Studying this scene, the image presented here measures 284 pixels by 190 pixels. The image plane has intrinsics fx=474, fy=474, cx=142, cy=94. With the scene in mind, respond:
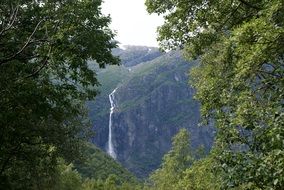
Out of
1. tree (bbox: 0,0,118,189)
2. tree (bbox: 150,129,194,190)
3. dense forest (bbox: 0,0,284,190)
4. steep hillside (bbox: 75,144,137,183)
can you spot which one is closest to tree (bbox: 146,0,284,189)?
dense forest (bbox: 0,0,284,190)

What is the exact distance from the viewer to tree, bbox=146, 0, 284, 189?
9945 mm

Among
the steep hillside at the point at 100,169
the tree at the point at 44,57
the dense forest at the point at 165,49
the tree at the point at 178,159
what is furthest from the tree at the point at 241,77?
the steep hillside at the point at 100,169

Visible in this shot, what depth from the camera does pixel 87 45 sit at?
18672 millimetres

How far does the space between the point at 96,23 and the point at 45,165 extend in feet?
38.1

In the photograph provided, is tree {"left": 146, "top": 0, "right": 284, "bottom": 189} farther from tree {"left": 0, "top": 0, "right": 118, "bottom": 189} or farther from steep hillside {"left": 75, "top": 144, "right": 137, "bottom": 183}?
steep hillside {"left": 75, "top": 144, "right": 137, "bottom": 183}

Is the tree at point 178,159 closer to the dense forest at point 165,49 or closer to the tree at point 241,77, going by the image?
the dense forest at point 165,49

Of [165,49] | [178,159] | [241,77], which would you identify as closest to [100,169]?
[178,159]

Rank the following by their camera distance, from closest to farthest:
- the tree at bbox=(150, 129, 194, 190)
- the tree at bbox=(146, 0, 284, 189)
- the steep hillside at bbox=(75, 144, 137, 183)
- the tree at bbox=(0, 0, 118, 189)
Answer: the tree at bbox=(146, 0, 284, 189) < the tree at bbox=(0, 0, 118, 189) < the tree at bbox=(150, 129, 194, 190) < the steep hillside at bbox=(75, 144, 137, 183)

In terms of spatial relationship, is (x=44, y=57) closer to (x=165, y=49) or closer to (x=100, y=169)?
(x=165, y=49)

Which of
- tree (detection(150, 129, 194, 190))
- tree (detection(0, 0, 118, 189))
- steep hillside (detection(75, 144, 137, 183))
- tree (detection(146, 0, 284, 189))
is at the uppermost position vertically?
tree (detection(0, 0, 118, 189))

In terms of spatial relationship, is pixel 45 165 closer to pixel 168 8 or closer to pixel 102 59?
pixel 102 59

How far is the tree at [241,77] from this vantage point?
9.95 metres

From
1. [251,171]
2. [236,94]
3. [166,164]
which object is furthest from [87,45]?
[166,164]

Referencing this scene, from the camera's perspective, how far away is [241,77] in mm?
13516
